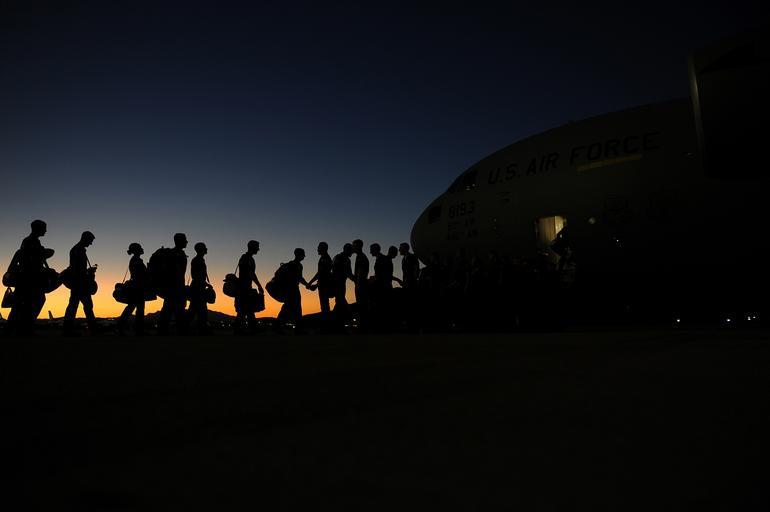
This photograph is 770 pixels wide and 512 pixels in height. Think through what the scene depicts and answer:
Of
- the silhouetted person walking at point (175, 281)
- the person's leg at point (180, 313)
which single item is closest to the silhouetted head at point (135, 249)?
the silhouetted person walking at point (175, 281)

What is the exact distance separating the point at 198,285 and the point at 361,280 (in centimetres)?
299

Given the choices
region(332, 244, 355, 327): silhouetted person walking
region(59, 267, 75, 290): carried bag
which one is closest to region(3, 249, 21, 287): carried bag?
→ region(59, 267, 75, 290): carried bag

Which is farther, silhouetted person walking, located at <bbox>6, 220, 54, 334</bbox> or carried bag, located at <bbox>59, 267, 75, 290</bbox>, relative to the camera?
carried bag, located at <bbox>59, 267, 75, 290</bbox>

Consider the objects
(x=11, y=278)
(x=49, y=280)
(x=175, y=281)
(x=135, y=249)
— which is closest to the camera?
(x=11, y=278)

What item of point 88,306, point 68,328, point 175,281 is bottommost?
point 68,328

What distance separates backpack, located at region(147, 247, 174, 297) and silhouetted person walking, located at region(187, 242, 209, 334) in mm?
594

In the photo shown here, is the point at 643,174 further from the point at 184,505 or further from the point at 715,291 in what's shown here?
the point at 184,505

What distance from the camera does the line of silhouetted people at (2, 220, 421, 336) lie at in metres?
7.07

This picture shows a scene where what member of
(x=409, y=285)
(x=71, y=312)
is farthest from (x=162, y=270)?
(x=409, y=285)

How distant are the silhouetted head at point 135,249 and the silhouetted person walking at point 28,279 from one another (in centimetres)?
135

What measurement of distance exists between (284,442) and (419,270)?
9804 mm

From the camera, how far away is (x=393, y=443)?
0.84 m

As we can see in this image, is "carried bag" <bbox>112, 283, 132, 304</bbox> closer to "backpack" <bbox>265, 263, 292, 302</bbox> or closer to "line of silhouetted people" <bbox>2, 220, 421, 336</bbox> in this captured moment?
"line of silhouetted people" <bbox>2, 220, 421, 336</bbox>

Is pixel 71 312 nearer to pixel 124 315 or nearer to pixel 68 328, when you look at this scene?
pixel 68 328
